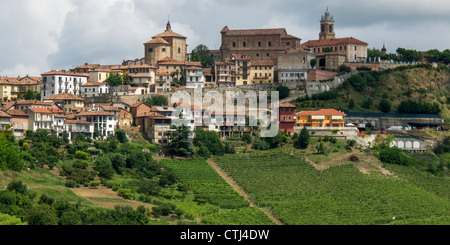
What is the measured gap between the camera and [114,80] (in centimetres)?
10275


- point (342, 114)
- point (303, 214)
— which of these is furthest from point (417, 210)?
point (342, 114)

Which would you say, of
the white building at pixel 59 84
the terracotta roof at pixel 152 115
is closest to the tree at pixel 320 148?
the terracotta roof at pixel 152 115

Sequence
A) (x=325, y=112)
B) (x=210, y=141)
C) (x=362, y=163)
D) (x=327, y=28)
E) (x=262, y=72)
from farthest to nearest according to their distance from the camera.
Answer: (x=327, y=28), (x=262, y=72), (x=325, y=112), (x=210, y=141), (x=362, y=163)

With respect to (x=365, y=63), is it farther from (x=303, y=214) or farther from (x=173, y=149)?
(x=303, y=214)

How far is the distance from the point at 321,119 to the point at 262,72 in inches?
776

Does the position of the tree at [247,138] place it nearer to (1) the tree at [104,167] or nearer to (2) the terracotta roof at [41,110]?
(1) the tree at [104,167]

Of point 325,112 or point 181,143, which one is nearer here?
point 181,143

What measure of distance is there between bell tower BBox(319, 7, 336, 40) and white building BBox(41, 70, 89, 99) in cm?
4099

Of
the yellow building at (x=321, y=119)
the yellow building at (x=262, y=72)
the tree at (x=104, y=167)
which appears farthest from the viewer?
the yellow building at (x=262, y=72)

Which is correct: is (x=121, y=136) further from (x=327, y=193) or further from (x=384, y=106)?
(x=384, y=106)

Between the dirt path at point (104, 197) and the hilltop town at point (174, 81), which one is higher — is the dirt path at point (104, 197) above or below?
below

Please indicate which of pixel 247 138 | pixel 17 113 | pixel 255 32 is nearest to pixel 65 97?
pixel 17 113

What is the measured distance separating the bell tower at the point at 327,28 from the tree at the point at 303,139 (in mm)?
43738

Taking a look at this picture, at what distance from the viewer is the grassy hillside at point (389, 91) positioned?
102 meters
